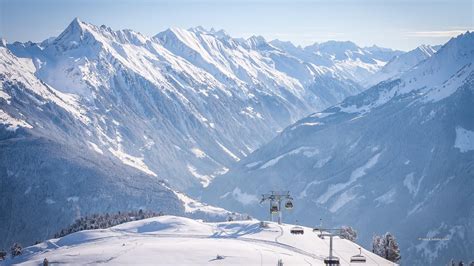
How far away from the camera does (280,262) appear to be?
19538 cm
